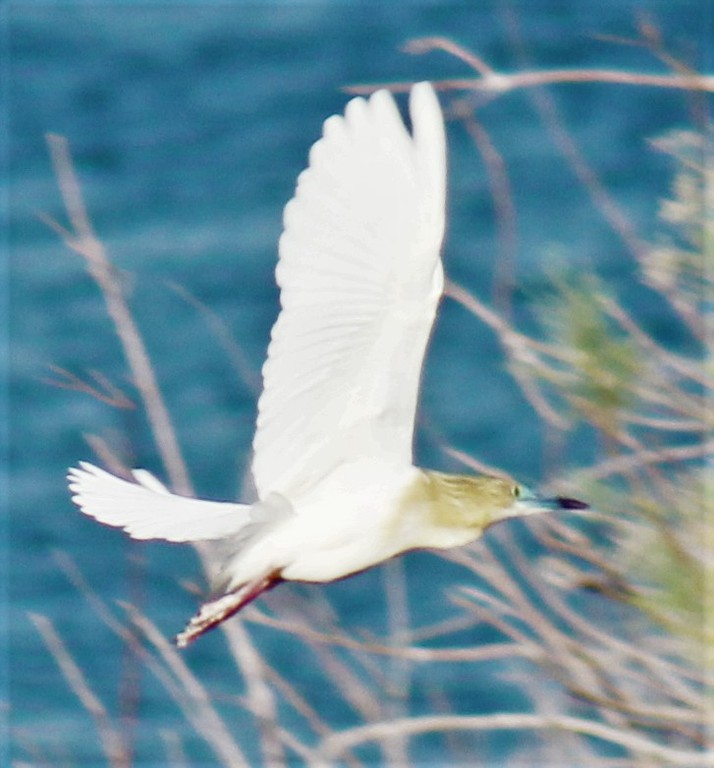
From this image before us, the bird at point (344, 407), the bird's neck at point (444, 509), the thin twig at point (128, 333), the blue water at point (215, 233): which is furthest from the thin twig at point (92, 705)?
the blue water at point (215, 233)

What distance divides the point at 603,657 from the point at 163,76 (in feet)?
19.6

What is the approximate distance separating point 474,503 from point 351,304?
8.5 inches

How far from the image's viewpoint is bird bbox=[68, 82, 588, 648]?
1472 millimetres

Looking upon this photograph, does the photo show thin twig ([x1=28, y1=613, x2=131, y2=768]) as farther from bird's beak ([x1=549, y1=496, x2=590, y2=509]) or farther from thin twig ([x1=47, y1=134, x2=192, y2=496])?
bird's beak ([x1=549, y1=496, x2=590, y2=509])

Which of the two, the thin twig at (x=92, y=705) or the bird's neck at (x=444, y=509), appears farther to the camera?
the thin twig at (x=92, y=705)

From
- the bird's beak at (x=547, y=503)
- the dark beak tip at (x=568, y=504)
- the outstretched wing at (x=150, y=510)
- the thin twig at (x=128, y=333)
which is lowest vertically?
the dark beak tip at (x=568, y=504)

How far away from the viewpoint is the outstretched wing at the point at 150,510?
150 cm

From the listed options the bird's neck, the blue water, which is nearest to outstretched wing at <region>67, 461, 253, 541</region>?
the bird's neck

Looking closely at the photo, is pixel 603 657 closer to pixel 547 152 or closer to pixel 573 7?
pixel 547 152

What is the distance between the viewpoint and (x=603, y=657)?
2.03 m

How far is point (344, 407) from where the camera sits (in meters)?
1.53

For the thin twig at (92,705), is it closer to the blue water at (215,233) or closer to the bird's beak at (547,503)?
the bird's beak at (547,503)

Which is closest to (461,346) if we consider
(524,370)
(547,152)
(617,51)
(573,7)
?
(547,152)

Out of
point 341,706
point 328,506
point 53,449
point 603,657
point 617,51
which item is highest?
point 617,51
